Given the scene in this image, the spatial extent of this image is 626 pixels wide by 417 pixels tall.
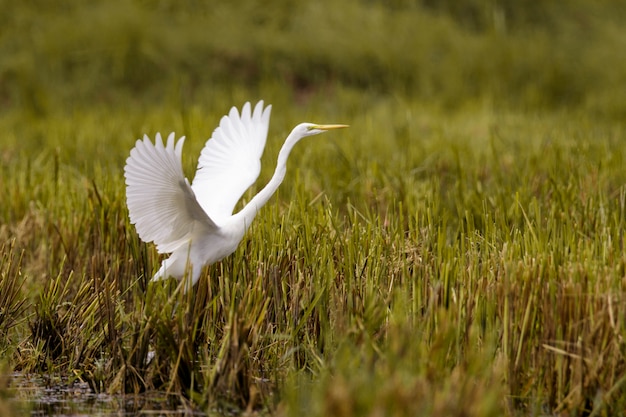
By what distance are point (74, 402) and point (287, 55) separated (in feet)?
32.2

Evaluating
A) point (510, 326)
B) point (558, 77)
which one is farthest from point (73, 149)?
point (558, 77)

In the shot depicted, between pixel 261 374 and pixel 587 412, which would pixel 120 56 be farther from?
pixel 587 412

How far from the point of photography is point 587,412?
361cm

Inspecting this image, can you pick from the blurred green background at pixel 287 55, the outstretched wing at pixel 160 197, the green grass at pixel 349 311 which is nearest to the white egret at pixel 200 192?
the outstretched wing at pixel 160 197

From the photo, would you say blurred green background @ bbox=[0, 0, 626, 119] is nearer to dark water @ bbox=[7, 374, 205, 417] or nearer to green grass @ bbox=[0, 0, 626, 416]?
green grass @ bbox=[0, 0, 626, 416]

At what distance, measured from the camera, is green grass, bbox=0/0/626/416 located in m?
3.60

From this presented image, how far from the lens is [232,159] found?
538cm

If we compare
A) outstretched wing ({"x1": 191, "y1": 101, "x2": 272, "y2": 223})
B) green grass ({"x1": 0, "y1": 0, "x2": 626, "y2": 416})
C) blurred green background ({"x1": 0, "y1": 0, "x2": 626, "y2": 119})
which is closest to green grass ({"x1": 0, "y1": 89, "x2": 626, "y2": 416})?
green grass ({"x1": 0, "y1": 0, "x2": 626, "y2": 416})

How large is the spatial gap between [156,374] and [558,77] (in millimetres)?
10291

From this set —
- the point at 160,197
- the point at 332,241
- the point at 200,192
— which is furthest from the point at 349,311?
the point at 200,192

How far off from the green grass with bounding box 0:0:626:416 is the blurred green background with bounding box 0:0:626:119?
0.14 feet

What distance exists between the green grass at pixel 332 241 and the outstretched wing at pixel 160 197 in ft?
0.95

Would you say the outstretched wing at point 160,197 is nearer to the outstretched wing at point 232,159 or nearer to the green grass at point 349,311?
the green grass at point 349,311

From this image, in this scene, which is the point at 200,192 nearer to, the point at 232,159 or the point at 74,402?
the point at 232,159
